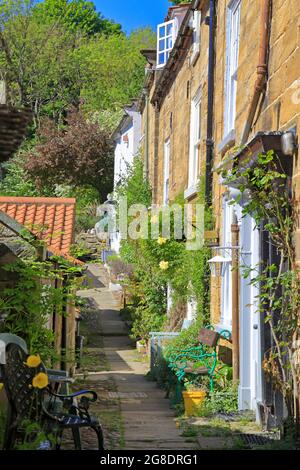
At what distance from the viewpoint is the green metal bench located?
33.3ft

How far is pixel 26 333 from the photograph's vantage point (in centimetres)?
772

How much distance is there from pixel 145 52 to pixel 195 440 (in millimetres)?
16592

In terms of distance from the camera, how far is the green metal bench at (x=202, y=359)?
1014 cm

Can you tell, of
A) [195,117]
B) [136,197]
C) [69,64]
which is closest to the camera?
[195,117]

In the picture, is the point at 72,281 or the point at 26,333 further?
A: the point at 72,281

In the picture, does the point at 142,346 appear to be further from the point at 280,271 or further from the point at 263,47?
the point at 280,271

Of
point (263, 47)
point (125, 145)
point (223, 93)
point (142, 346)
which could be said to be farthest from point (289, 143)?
point (125, 145)

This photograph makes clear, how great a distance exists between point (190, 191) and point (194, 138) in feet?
4.10

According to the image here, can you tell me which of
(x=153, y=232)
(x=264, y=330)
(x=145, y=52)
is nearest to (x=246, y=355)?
(x=264, y=330)

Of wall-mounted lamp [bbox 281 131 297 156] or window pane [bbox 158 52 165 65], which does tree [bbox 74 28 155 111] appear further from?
wall-mounted lamp [bbox 281 131 297 156]

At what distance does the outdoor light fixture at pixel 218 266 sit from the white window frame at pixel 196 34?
4.52m

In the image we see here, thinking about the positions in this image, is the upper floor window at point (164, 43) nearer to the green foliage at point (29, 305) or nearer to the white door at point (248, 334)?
the white door at point (248, 334)

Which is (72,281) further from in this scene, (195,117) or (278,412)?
(195,117)

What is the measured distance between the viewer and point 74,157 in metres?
32.7
